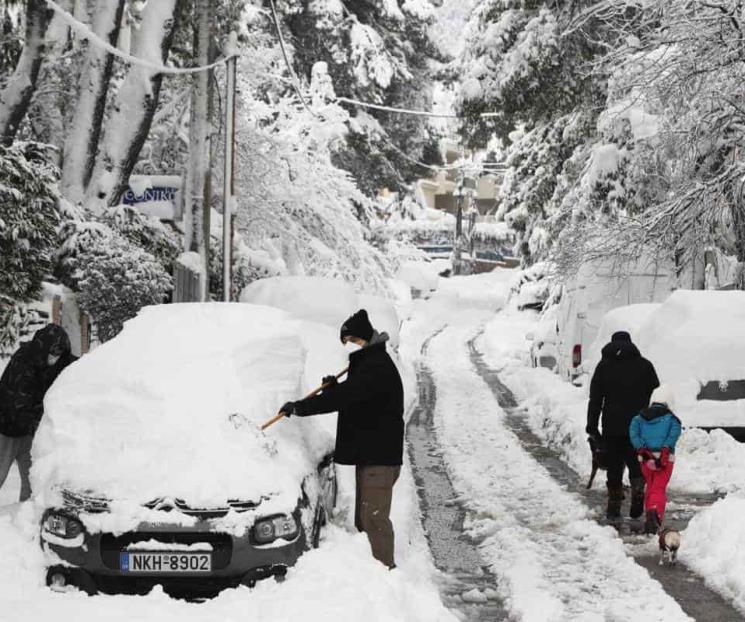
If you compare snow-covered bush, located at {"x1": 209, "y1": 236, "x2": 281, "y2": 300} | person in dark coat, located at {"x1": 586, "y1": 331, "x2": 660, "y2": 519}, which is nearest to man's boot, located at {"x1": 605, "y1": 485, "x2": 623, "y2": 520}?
person in dark coat, located at {"x1": 586, "y1": 331, "x2": 660, "y2": 519}

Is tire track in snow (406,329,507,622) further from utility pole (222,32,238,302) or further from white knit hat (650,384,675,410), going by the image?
utility pole (222,32,238,302)

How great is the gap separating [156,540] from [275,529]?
64cm

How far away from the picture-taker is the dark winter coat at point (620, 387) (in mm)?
8828

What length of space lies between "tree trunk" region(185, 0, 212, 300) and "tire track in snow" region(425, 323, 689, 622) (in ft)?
15.6

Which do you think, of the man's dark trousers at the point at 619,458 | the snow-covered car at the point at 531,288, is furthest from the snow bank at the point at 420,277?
the man's dark trousers at the point at 619,458

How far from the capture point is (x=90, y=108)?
53.0ft

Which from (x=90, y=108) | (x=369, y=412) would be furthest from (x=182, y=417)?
(x=90, y=108)

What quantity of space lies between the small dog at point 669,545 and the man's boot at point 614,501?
1.24m

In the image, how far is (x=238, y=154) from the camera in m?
22.9

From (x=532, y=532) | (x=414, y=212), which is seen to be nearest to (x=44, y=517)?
(x=532, y=532)

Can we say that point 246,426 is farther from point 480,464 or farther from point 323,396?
point 480,464

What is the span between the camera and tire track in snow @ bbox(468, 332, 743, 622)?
20.9ft

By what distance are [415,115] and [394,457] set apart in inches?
1219

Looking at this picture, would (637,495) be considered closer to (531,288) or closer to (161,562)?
(161,562)
